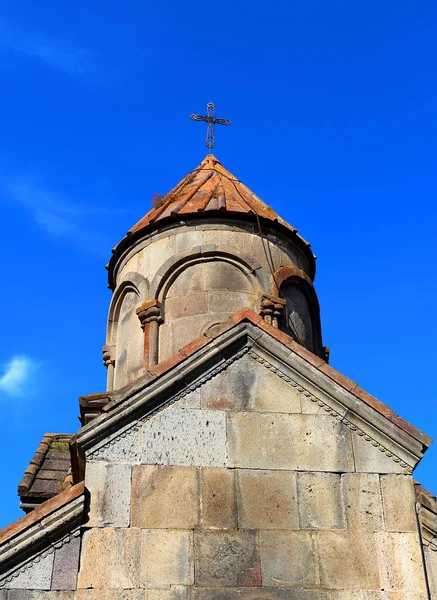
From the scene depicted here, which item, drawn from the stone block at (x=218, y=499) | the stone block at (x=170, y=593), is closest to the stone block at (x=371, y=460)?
the stone block at (x=218, y=499)

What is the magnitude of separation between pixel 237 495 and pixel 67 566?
1.32m

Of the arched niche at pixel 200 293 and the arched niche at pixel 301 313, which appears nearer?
the arched niche at pixel 200 293

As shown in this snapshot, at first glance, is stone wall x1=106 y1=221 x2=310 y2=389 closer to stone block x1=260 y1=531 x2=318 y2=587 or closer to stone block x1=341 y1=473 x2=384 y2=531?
stone block x1=341 y1=473 x2=384 y2=531

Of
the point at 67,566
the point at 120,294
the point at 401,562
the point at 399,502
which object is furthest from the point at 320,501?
the point at 120,294

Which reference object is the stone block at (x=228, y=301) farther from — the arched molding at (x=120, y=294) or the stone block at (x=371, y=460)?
the stone block at (x=371, y=460)

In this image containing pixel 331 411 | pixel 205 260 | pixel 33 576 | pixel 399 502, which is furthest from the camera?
pixel 205 260

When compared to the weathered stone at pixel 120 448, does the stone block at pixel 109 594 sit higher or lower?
lower

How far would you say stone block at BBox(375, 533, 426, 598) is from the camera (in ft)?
19.6

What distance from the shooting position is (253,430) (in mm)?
6441

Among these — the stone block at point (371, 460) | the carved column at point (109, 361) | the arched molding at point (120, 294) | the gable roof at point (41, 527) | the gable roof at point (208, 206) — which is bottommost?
the gable roof at point (41, 527)

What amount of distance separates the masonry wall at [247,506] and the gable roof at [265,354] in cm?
10

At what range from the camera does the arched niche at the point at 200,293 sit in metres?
9.21

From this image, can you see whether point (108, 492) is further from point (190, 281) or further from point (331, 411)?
point (190, 281)

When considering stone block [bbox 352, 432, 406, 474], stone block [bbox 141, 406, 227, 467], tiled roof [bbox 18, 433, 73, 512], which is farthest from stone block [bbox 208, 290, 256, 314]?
stone block [bbox 352, 432, 406, 474]
